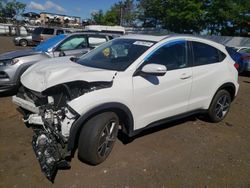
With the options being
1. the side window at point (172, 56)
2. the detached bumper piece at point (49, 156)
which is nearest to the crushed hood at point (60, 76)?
the detached bumper piece at point (49, 156)

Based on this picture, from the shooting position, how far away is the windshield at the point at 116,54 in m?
4.01

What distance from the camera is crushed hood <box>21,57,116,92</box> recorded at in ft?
11.3

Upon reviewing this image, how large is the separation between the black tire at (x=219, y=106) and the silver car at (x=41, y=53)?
12.8 feet

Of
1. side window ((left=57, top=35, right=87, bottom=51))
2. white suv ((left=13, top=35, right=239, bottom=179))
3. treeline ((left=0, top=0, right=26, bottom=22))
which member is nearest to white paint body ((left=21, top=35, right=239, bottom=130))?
white suv ((left=13, top=35, right=239, bottom=179))

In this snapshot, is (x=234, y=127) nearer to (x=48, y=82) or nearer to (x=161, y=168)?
(x=161, y=168)

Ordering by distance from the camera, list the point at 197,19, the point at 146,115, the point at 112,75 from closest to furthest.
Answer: the point at 112,75 → the point at 146,115 → the point at 197,19

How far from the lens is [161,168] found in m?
3.78

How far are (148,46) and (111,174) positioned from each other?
1968mm

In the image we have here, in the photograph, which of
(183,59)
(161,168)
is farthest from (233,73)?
(161,168)

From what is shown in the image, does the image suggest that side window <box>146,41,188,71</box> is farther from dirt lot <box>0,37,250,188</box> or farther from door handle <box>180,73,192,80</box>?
dirt lot <box>0,37,250,188</box>

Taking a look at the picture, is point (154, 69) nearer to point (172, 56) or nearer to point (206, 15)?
point (172, 56)

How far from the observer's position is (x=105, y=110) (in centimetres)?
357

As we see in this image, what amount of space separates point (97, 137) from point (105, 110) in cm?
37

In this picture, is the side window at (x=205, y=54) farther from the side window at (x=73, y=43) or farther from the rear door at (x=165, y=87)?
the side window at (x=73, y=43)
